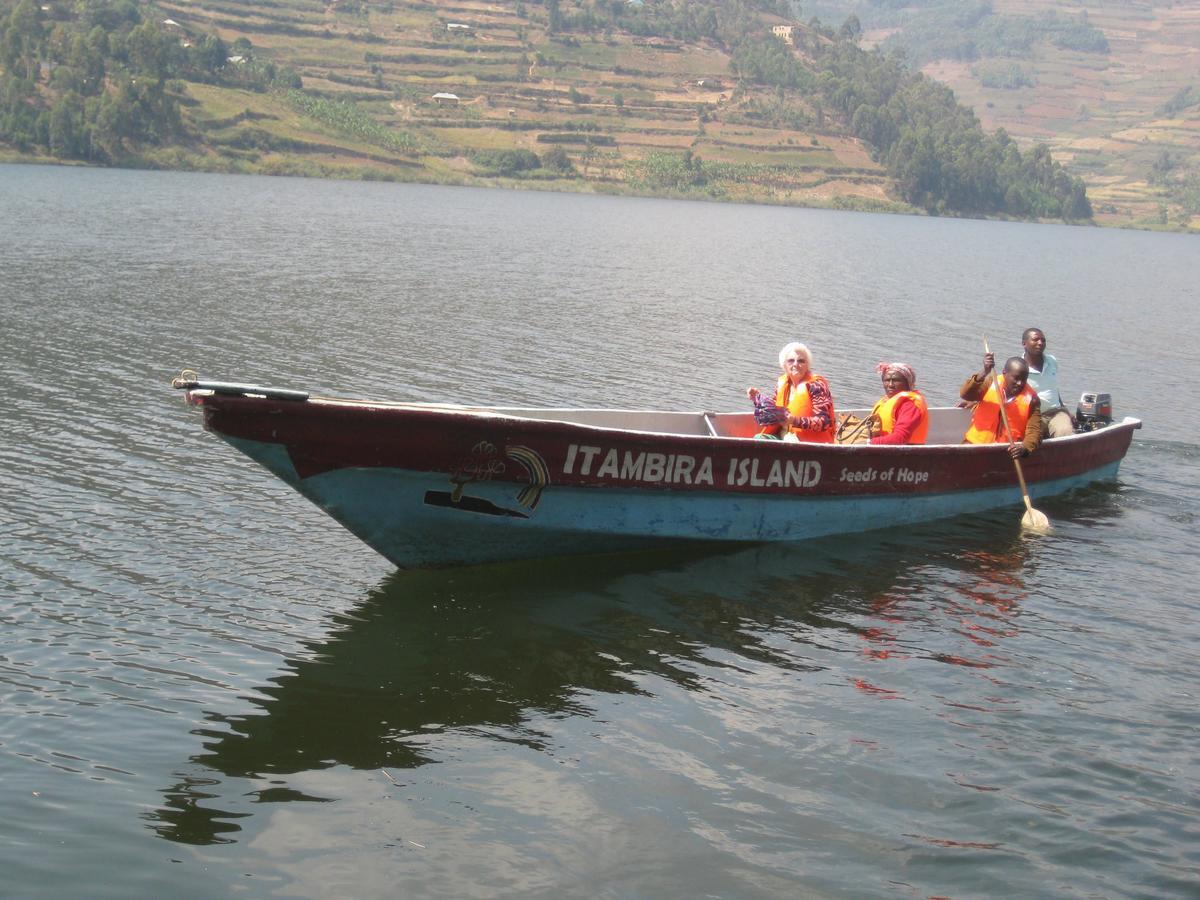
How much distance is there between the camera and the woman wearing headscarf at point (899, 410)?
46.4ft

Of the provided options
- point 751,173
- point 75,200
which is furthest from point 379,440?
point 751,173

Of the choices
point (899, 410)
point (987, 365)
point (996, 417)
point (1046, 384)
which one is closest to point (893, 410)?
point (899, 410)

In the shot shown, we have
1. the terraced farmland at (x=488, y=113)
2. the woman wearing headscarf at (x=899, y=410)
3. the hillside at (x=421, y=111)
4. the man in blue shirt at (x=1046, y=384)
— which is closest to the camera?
the woman wearing headscarf at (x=899, y=410)

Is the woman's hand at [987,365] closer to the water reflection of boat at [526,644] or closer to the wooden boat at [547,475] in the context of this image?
the wooden boat at [547,475]

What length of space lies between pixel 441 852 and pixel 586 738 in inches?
71.5

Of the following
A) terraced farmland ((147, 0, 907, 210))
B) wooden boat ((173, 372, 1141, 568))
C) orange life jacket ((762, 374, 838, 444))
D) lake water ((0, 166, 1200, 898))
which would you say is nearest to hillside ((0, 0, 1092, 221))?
terraced farmland ((147, 0, 907, 210))

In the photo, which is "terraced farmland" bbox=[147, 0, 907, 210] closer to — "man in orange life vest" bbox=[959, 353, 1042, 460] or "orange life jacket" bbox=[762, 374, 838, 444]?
"man in orange life vest" bbox=[959, 353, 1042, 460]

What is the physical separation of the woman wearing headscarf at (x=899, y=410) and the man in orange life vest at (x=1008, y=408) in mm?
1318

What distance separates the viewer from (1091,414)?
18656mm

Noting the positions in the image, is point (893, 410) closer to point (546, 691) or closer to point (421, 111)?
point (546, 691)

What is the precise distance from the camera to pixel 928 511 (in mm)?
15250

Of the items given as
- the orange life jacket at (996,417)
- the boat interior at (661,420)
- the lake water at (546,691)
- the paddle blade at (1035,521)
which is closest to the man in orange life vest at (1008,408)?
the orange life jacket at (996,417)

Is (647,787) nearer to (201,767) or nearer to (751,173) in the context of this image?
(201,767)

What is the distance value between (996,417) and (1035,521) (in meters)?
1.44
